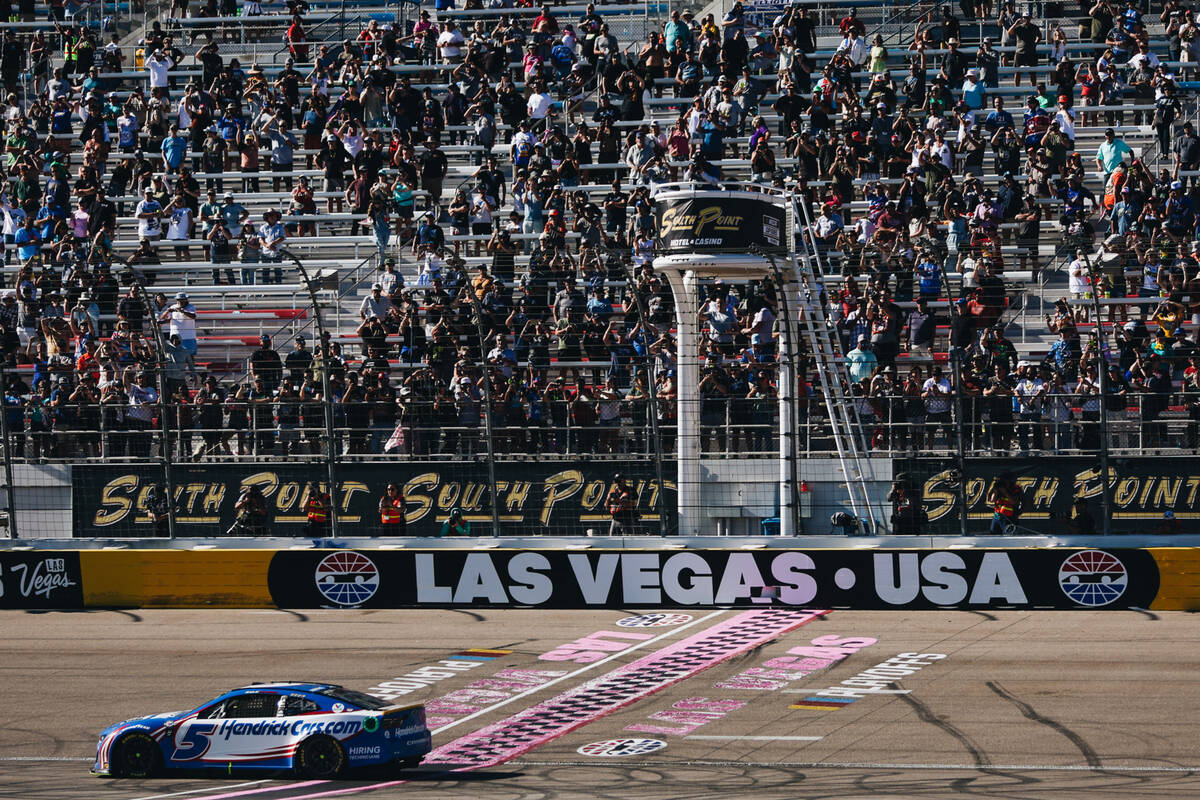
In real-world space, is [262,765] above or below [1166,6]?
below

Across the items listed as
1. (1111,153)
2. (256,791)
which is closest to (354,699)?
(256,791)

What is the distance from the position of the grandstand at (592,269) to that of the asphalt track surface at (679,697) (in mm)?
1526

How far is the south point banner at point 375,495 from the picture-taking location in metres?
21.4

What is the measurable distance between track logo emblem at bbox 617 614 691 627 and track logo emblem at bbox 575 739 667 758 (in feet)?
15.8

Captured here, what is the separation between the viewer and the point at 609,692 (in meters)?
16.9

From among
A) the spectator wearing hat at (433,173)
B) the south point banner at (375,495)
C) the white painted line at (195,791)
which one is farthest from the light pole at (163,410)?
the spectator wearing hat at (433,173)

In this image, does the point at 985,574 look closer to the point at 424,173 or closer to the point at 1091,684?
the point at 1091,684

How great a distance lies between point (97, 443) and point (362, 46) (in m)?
15.3

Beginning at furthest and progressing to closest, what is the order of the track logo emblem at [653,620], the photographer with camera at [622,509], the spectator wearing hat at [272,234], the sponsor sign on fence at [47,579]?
the spectator wearing hat at [272,234] → the sponsor sign on fence at [47,579] → the photographer with camera at [622,509] → the track logo emblem at [653,620]

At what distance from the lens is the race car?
546 inches

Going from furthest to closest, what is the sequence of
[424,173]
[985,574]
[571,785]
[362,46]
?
[362,46], [424,173], [985,574], [571,785]

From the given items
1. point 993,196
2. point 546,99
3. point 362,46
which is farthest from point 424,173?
point 993,196

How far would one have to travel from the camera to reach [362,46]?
35.7 meters

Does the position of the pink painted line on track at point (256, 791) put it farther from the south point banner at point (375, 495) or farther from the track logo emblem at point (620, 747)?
the south point banner at point (375, 495)
